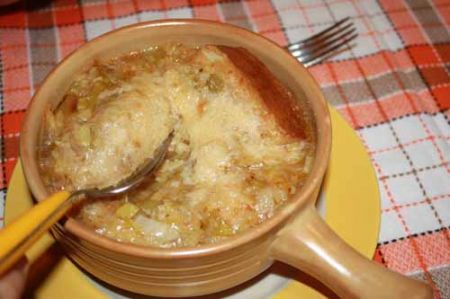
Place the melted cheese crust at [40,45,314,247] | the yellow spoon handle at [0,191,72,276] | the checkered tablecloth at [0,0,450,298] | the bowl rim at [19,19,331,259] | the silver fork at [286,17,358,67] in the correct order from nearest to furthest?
the yellow spoon handle at [0,191,72,276] → the bowl rim at [19,19,331,259] → the melted cheese crust at [40,45,314,247] → the checkered tablecloth at [0,0,450,298] → the silver fork at [286,17,358,67]

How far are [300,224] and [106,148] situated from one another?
16.1 inches

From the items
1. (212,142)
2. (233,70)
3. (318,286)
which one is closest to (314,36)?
(233,70)

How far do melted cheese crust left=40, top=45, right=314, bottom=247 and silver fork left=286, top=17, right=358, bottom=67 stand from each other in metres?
0.55

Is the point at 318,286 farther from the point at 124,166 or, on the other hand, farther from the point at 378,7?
the point at 378,7

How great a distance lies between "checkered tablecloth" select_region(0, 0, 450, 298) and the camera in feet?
4.72

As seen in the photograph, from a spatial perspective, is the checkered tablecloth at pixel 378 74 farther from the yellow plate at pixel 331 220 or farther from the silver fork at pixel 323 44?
the yellow plate at pixel 331 220

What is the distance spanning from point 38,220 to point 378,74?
1.26 meters

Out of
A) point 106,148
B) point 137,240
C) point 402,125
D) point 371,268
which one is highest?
point 106,148

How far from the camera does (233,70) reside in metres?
1.28

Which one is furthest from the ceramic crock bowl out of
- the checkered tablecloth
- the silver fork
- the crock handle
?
the silver fork

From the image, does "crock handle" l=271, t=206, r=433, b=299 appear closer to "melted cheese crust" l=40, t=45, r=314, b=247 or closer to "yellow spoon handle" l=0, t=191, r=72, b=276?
"melted cheese crust" l=40, t=45, r=314, b=247

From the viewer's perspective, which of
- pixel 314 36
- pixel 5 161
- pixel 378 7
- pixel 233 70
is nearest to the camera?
pixel 233 70

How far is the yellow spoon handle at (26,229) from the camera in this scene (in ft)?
2.78

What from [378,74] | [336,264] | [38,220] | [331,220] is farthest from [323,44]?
[38,220]
